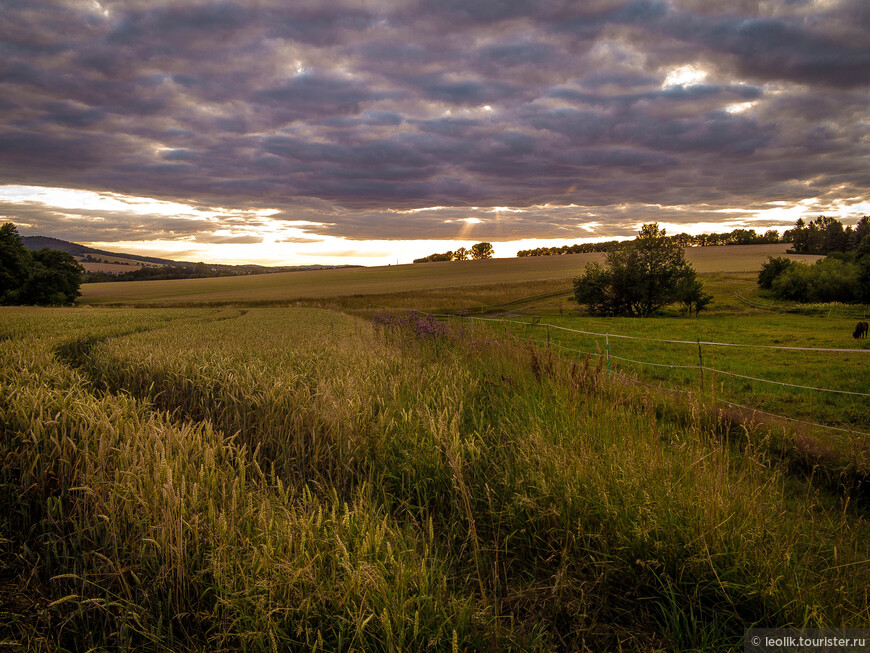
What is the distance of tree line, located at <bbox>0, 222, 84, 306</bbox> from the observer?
5209cm

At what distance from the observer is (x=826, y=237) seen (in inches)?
4075

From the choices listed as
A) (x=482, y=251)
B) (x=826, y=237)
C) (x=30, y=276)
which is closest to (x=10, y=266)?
(x=30, y=276)

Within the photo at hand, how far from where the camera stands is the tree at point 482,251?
149 metres

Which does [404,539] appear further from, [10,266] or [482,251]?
[482,251]

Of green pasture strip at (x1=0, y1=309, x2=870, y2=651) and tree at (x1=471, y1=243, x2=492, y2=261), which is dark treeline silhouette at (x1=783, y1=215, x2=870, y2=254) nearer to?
tree at (x1=471, y1=243, x2=492, y2=261)

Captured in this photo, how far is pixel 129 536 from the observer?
252 centimetres

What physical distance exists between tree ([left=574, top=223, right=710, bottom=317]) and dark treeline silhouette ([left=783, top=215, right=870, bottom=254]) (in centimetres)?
8481

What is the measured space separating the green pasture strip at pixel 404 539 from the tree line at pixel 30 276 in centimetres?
6750

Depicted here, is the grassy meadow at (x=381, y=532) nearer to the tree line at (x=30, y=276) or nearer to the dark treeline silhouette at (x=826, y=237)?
the tree line at (x=30, y=276)

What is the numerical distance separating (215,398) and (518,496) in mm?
4359

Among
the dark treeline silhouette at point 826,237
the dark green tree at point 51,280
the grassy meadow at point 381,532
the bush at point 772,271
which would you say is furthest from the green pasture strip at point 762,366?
the dark treeline silhouette at point 826,237

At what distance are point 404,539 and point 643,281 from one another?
149 feet

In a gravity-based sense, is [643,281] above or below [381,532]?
above

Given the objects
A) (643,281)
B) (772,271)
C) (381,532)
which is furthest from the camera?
(772,271)
